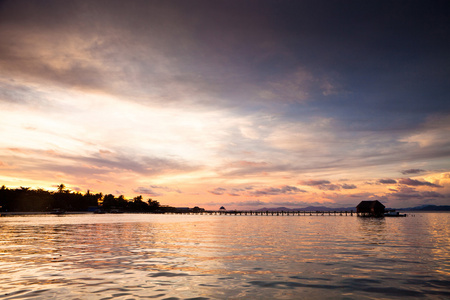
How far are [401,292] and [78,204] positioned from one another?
698 ft

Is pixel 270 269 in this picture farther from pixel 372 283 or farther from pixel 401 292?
pixel 401 292

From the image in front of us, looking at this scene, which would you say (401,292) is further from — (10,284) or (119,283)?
(10,284)

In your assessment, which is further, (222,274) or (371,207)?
(371,207)

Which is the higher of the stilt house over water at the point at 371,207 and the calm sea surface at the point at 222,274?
the stilt house over water at the point at 371,207

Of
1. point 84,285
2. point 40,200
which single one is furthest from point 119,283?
point 40,200

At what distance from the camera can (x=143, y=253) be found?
2344cm

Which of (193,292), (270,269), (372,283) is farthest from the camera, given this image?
(270,269)

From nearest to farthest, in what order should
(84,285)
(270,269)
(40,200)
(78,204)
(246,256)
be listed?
(84,285), (270,269), (246,256), (40,200), (78,204)

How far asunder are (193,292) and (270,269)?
20.3 feet

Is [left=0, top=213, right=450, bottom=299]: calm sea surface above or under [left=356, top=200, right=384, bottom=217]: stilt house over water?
under

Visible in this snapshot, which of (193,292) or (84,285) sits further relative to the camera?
(84,285)

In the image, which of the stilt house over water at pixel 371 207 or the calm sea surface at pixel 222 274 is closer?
the calm sea surface at pixel 222 274

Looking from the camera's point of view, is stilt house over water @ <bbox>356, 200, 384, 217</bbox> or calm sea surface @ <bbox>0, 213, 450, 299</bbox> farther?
stilt house over water @ <bbox>356, 200, 384, 217</bbox>

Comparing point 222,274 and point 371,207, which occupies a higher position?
point 371,207
